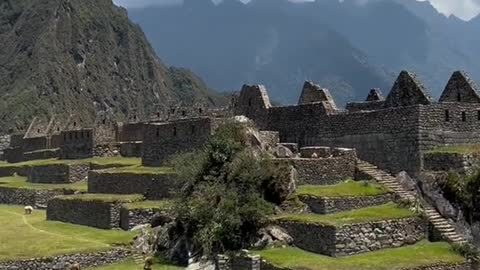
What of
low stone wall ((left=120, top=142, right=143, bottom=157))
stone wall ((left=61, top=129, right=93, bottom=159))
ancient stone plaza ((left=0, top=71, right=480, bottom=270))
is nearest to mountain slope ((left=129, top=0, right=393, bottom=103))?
stone wall ((left=61, top=129, right=93, bottom=159))

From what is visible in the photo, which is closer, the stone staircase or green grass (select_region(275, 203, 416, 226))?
green grass (select_region(275, 203, 416, 226))

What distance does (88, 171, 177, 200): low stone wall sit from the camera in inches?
1097

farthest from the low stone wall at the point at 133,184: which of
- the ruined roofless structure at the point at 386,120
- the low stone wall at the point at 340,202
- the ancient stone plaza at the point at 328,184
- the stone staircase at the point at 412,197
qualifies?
the stone staircase at the point at 412,197

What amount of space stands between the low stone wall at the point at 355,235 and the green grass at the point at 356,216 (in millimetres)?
168

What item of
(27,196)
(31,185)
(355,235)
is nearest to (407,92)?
(355,235)

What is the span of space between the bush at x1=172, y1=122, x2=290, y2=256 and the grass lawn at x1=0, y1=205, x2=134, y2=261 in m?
3.13

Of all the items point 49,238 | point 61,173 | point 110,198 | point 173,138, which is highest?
point 173,138

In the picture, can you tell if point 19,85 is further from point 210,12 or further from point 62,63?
point 210,12

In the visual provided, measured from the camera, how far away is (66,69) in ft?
552

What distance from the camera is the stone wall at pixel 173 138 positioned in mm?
28078

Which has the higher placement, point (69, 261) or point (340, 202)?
point (340, 202)

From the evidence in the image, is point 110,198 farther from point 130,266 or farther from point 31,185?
point 31,185

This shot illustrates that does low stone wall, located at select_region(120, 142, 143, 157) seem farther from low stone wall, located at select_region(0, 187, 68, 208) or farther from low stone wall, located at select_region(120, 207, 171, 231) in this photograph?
low stone wall, located at select_region(120, 207, 171, 231)

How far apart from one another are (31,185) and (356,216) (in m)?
23.9
